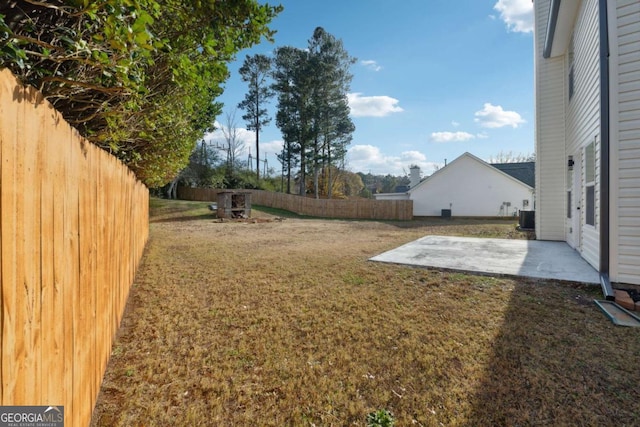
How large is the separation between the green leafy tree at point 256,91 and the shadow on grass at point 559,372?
86.7 ft

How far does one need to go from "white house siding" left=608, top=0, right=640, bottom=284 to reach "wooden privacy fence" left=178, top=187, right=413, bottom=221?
49.7ft

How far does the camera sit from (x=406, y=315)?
125 inches

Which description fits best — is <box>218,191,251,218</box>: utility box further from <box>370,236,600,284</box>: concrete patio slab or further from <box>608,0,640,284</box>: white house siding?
<box>608,0,640,284</box>: white house siding

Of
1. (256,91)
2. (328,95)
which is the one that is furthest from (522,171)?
(256,91)

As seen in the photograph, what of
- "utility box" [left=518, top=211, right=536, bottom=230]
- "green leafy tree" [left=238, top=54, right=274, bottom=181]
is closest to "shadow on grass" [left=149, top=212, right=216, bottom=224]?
"green leafy tree" [left=238, top=54, right=274, bottom=181]

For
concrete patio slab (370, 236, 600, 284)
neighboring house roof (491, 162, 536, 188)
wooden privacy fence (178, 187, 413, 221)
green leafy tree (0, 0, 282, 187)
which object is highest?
neighboring house roof (491, 162, 536, 188)

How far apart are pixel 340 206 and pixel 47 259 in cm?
1944

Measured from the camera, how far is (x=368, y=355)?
96.3 inches

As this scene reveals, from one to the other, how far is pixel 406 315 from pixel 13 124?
3.28m

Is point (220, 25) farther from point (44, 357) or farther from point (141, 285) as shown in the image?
point (141, 285)

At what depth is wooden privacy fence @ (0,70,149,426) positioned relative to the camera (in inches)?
35.0

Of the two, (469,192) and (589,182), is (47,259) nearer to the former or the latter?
(589,182)

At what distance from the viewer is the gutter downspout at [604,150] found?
3885mm

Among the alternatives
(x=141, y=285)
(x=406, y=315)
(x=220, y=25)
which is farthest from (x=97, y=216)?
(x=406, y=315)
